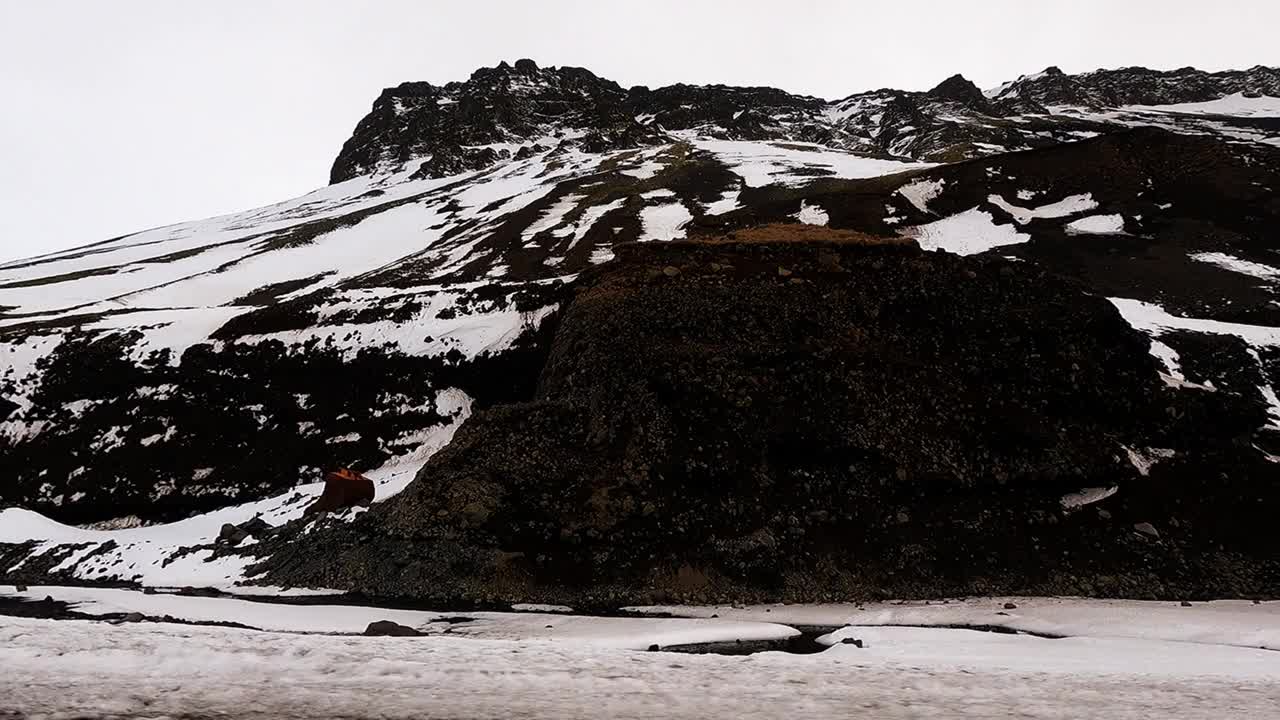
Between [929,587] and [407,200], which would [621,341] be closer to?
[929,587]

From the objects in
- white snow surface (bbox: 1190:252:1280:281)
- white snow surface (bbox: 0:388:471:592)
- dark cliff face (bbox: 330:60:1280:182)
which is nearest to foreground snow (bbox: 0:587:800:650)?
white snow surface (bbox: 0:388:471:592)

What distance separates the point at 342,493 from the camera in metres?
22.7

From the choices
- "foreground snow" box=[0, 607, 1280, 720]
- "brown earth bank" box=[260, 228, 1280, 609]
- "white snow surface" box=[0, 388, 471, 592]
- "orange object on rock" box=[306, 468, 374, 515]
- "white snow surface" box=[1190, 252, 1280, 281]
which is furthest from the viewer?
"white snow surface" box=[1190, 252, 1280, 281]

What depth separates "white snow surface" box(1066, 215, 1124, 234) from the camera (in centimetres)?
4944

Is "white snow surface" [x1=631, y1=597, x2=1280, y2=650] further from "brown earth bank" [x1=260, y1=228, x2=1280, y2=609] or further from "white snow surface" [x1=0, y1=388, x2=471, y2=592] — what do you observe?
"white snow surface" [x1=0, y1=388, x2=471, y2=592]

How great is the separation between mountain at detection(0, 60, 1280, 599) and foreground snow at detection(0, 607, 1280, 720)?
12493mm

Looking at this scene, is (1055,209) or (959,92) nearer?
(1055,209)

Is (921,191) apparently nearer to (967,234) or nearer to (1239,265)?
(967,234)

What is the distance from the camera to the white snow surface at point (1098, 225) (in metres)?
49.4

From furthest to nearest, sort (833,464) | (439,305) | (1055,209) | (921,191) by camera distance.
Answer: (921,191), (1055,209), (439,305), (833,464)

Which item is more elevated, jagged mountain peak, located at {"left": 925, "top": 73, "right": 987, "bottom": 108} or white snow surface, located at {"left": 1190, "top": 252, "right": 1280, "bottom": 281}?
jagged mountain peak, located at {"left": 925, "top": 73, "right": 987, "bottom": 108}

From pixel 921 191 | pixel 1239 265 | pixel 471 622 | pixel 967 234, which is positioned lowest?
pixel 471 622

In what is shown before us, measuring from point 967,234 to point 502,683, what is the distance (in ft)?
186

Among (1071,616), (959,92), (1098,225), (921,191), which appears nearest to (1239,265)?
(1098,225)
